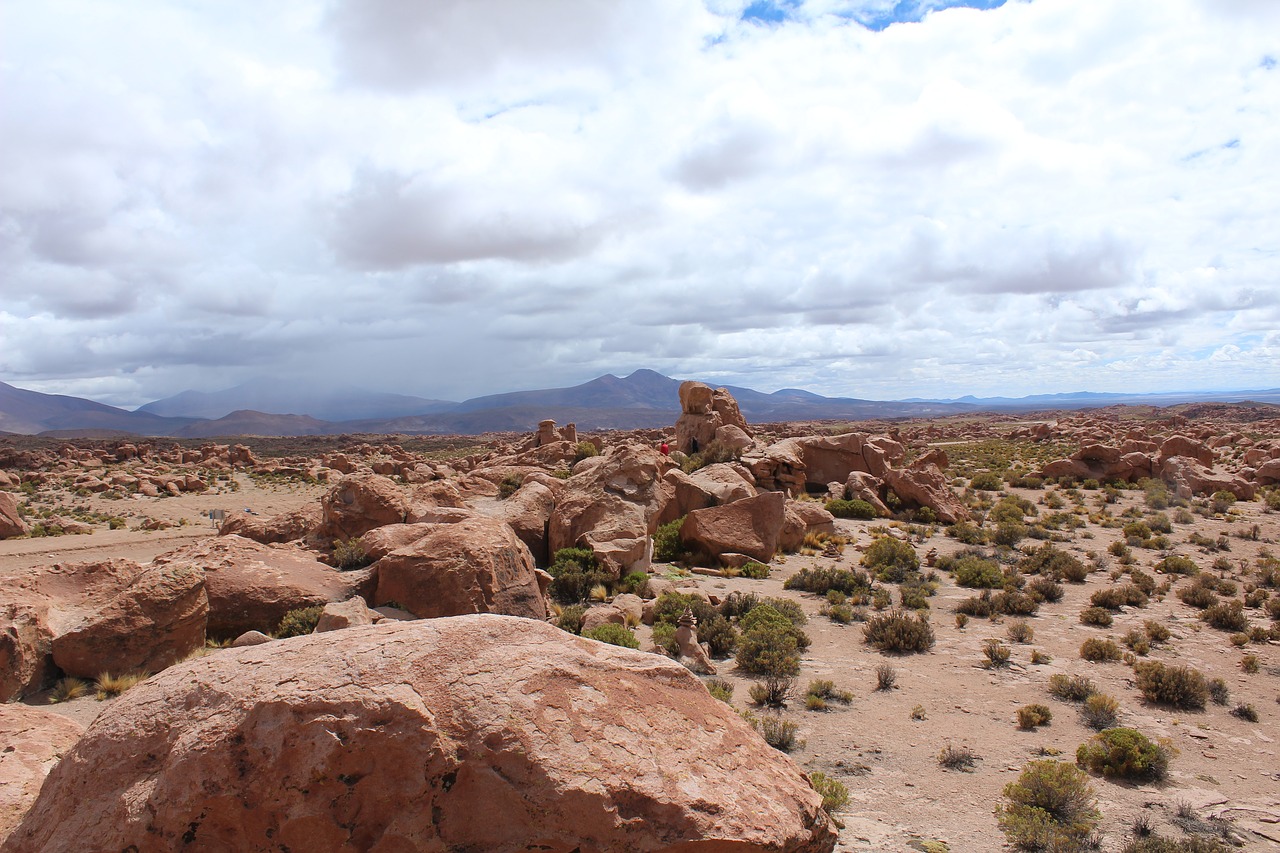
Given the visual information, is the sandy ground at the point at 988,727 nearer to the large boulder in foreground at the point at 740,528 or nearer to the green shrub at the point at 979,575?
the green shrub at the point at 979,575

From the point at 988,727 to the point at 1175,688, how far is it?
9.79 ft

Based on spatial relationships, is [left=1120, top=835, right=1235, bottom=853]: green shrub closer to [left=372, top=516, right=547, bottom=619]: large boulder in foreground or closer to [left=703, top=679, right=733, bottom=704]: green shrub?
[left=703, top=679, right=733, bottom=704]: green shrub

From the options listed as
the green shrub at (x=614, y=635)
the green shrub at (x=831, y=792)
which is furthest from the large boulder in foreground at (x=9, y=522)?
the green shrub at (x=831, y=792)

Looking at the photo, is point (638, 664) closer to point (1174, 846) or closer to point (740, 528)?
point (1174, 846)

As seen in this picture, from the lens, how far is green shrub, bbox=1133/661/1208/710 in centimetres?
941

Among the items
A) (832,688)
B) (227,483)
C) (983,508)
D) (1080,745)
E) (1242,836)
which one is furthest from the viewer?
(227,483)

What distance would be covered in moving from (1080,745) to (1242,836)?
1.63 meters

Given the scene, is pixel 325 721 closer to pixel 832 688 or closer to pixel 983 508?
A: pixel 832 688

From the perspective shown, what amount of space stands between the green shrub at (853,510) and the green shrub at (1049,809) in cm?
1698

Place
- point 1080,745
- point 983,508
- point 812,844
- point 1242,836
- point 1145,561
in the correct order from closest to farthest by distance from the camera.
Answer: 1. point 812,844
2. point 1242,836
3. point 1080,745
4. point 1145,561
5. point 983,508

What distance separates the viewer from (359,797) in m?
3.66

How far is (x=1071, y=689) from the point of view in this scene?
962 centimetres

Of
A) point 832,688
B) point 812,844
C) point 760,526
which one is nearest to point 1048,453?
point 760,526

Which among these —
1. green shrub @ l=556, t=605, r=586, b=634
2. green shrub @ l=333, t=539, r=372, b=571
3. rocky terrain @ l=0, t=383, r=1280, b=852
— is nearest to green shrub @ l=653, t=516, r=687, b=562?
rocky terrain @ l=0, t=383, r=1280, b=852
